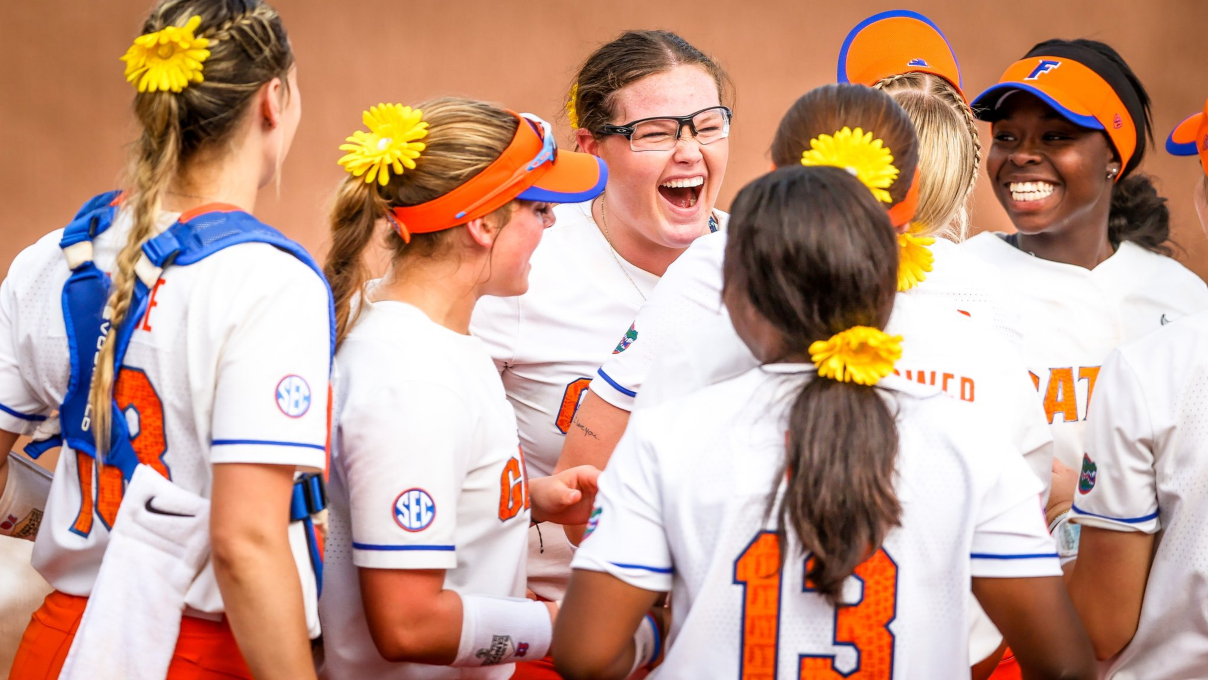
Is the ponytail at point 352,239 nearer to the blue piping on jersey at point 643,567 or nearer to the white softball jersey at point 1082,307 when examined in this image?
the blue piping on jersey at point 643,567

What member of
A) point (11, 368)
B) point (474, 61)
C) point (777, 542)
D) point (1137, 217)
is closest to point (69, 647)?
point (11, 368)

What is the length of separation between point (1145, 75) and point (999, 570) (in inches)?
153

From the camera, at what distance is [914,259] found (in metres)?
1.42

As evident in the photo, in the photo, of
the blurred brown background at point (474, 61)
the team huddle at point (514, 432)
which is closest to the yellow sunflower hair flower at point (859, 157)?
the team huddle at point (514, 432)

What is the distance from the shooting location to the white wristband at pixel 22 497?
150cm

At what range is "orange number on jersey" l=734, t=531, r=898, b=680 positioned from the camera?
1.11 m

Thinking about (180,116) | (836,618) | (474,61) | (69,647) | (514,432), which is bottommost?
(69,647)

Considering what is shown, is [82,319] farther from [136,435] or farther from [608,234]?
[608,234]

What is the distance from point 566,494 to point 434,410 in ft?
0.97

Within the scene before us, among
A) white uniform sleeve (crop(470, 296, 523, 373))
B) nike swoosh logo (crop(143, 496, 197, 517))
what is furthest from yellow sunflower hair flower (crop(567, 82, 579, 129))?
nike swoosh logo (crop(143, 496, 197, 517))

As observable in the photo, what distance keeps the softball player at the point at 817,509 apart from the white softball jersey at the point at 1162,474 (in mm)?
312

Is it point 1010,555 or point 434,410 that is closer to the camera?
point 1010,555

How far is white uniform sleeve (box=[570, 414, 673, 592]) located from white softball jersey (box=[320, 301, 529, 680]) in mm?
278

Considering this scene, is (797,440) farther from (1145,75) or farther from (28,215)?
(1145,75)
